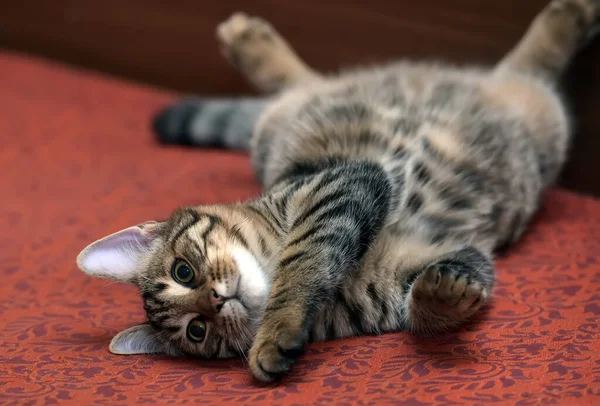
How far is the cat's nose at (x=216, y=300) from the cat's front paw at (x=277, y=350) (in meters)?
0.16

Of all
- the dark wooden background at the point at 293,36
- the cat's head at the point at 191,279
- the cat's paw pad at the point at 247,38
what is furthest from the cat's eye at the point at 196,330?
the dark wooden background at the point at 293,36

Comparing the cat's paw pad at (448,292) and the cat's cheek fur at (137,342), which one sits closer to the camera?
the cat's paw pad at (448,292)

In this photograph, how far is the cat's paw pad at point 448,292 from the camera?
64.7 inches

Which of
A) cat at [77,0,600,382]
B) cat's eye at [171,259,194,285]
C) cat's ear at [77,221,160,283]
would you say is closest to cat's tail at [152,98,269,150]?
cat at [77,0,600,382]

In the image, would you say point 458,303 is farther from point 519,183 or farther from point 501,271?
point 519,183

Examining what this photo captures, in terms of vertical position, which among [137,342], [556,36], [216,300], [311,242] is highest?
[556,36]

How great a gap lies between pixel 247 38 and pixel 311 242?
149cm

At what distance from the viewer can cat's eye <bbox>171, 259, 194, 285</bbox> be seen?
1800 millimetres

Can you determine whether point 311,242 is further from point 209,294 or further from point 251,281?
point 209,294

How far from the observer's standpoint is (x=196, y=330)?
179 cm

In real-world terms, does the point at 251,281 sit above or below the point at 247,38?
below

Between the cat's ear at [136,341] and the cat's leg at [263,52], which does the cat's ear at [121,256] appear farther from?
the cat's leg at [263,52]

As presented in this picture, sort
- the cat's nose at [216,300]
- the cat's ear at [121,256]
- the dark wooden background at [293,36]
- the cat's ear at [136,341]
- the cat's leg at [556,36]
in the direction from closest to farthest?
the cat's nose at [216,300]
the cat's ear at [136,341]
the cat's ear at [121,256]
the cat's leg at [556,36]
the dark wooden background at [293,36]

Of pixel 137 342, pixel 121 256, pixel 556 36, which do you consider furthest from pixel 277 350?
pixel 556 36
